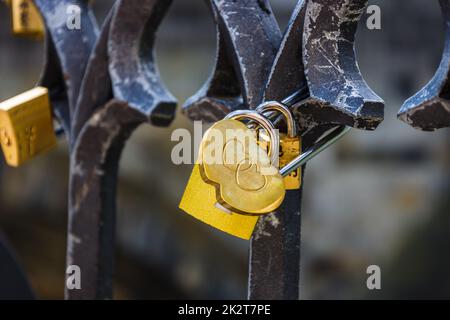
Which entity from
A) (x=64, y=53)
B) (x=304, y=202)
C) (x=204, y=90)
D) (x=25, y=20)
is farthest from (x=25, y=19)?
(x=304, y=202)

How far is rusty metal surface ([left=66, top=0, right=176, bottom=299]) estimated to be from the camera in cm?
61

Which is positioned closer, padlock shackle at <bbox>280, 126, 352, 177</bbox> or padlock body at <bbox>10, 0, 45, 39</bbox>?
padlock shackle at <bbox>280, 126, 352, 177</bbox>

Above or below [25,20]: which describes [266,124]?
below

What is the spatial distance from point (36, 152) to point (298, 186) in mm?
295

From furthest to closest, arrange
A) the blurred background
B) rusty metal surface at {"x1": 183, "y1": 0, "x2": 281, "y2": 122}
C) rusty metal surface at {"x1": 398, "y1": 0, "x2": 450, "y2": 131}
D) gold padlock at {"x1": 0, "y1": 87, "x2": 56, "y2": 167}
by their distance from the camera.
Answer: the blurred background < gold padlock at {"x1": 0, "y1": 87, "x2": 56, "y2": 167} < rusty metal surface at {"x1": 183, "y1": 0, "x2": 281, "y2": 122} < rusty metal surface at {"x1": 398, "y1": 0, "x2": 450, "y2": 131}

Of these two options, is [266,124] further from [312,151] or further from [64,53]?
[64,53]

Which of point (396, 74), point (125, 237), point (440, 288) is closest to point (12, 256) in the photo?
point (125, 237)

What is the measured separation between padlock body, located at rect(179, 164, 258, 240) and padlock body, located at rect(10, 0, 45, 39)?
375 millimetres

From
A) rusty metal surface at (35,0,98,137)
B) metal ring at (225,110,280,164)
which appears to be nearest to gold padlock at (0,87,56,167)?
rusty metal surface at (35,0,98,137)

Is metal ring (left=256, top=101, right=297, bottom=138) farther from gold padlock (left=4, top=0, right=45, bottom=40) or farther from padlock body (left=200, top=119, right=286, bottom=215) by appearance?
gold padlock (left=4, top=0, right=45, bottom=40)

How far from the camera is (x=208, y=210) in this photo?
457 millimetres

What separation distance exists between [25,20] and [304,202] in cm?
212

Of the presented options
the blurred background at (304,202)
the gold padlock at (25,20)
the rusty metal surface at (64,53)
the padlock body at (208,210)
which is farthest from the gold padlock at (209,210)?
the blurred background at (304,202)

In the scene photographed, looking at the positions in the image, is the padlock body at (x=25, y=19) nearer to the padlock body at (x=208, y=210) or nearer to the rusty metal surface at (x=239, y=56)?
the rusty metal surface at (x=239, y=56)
